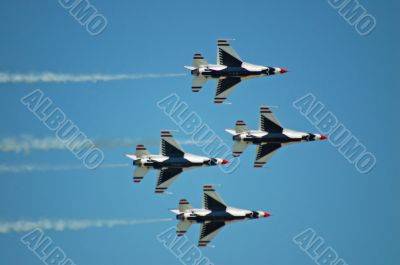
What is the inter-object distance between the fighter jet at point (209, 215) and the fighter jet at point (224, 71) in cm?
1239

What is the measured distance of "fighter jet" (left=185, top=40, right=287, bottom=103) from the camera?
491ft

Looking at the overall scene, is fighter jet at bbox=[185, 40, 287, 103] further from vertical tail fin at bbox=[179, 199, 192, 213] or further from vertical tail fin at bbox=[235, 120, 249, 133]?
vertical tail fin at bbox=[179, 199, 192, 213]

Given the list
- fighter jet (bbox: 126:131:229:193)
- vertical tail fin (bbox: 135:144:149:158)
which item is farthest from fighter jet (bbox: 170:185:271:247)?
vertical tail fin (bbox: 135:144:149:158)

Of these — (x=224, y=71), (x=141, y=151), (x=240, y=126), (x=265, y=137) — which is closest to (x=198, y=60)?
(x=224, y=71)

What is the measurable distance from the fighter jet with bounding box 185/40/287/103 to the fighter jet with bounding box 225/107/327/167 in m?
4.65

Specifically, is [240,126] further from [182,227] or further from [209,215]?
[182,227]

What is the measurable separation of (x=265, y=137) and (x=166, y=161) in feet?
41.6

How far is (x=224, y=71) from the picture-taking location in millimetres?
150875

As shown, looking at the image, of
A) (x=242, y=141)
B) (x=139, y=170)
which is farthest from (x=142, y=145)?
(x=242, y=141)

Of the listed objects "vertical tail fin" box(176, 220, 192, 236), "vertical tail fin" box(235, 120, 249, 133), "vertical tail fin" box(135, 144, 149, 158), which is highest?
"vertical tail fin" box(235, 120, 249, 133)

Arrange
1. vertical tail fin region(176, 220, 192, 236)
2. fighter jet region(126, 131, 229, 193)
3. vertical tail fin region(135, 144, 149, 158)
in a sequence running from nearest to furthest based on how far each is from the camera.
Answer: fighter jet region(126, 131, 229, 193), vertical tail fin region(135, 144, 149, 158), vertical tail fin region(176, 220, 192, 236)

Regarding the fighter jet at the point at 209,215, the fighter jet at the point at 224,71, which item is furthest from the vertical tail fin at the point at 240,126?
the fighter jet at the point at 209,215

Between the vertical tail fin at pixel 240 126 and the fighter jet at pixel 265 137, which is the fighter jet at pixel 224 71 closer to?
the vertical tail fin at pixel 240 126

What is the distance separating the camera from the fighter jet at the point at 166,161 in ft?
489
